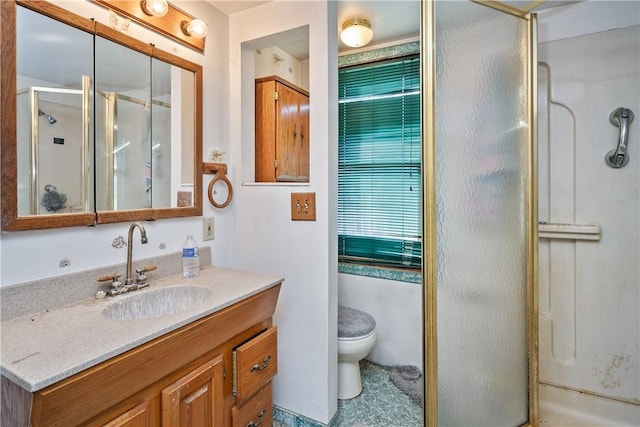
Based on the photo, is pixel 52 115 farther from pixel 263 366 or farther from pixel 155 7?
pixel 263 366

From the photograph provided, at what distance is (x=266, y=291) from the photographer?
1298 millimetres

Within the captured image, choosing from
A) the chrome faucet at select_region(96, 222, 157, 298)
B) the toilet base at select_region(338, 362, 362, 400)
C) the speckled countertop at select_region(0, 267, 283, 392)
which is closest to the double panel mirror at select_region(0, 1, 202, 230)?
the chrome faucet at select_region(96, 222, 157, 298)

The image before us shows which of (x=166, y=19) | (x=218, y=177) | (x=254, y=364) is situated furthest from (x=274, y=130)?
(x=254, y=364)

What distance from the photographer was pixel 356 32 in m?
1.95

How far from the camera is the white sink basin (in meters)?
1.15

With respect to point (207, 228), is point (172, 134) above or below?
above

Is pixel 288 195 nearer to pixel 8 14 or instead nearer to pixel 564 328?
pixel 8 14

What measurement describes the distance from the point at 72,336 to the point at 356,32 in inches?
79.9

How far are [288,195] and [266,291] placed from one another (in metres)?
0.53

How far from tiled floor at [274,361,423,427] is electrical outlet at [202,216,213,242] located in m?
1.06

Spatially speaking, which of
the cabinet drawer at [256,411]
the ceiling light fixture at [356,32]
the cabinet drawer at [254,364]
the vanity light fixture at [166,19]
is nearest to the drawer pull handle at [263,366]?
the cabinet drawer at [254,364]

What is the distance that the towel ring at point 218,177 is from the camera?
1638 millimetres

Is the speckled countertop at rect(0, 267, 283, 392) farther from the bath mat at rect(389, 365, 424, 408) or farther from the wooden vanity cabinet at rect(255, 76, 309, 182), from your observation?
the bath mat at rect(389, 365, 424, 408)

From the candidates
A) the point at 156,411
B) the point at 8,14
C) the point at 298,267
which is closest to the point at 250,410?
the point at 156,411
